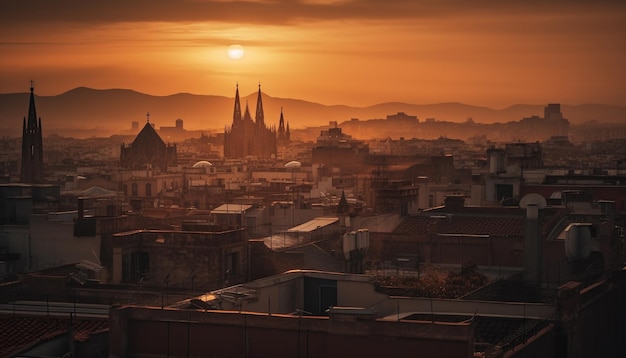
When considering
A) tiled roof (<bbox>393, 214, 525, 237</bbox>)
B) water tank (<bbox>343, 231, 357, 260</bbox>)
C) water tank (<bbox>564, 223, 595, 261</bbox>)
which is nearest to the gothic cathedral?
tiled roof (<bbox>393, 214, 525, 237</bbox>)

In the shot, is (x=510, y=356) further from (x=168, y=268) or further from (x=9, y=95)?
(x=9, y=95)

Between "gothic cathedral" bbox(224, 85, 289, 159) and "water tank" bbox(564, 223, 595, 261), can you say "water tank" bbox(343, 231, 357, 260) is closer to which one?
"water tank" bbox(564, 223, 595, 261)

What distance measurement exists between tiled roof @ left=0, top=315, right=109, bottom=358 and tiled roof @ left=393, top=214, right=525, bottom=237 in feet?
33.6

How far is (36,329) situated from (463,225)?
11868 millimetres

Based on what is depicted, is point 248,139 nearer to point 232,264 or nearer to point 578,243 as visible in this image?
point 232,264

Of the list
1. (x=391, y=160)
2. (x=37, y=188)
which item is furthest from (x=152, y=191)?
(x=37, y=188)

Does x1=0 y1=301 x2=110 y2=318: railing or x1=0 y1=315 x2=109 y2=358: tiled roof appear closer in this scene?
x1=0 y1=315 x2=109 y2=358: tiled roof

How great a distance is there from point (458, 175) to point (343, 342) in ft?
199

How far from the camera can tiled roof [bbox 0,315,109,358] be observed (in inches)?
579

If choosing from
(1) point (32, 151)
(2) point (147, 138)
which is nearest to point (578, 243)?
(1) point (32, 151)

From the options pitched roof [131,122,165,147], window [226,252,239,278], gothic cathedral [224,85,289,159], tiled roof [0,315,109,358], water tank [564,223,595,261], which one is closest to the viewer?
tiled roof [0,315,109,358]

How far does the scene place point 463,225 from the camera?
25.8 metres

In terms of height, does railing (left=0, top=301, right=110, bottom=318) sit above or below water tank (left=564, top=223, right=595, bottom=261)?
below

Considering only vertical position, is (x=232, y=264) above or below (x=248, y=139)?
below
